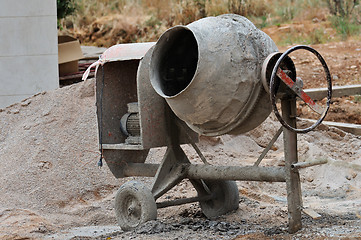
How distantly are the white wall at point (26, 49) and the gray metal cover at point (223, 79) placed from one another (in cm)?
501

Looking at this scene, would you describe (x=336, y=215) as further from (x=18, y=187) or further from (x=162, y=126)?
(x=18, y=187)

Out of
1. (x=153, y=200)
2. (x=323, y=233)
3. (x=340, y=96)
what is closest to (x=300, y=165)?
(x=323, y=233)

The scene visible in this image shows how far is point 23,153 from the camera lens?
672 centimetres

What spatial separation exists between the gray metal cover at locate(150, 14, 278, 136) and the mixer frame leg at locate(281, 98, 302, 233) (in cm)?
19

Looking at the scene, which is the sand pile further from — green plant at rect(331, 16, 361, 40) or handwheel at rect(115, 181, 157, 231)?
green plant at rect(331, 16, 361, 40)

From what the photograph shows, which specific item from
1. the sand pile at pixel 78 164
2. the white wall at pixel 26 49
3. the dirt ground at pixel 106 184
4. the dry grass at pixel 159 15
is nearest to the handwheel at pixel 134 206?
the dirt ground at pixel 106 184

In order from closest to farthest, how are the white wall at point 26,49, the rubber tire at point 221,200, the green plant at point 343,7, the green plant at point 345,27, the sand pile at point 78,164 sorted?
the rubber tire at point 221,200 < the sand pile at point 78,164 < the white wall at point 26,49 < the green plant at point 345,27 < the green plant at point 343,7

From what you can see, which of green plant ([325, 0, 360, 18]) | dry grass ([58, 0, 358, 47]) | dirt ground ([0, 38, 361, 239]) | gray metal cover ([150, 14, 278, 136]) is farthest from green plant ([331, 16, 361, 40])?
gray metal cover ([150, 14, 278, 136])

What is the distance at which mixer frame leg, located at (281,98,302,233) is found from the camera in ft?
13.3

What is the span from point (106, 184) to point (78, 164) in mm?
418

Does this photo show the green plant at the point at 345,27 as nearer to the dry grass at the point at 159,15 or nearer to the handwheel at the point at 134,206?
the dry grass at the point at 159,15

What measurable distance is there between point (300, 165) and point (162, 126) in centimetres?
125

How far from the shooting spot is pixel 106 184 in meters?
6.35

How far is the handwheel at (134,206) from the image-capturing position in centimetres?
461
